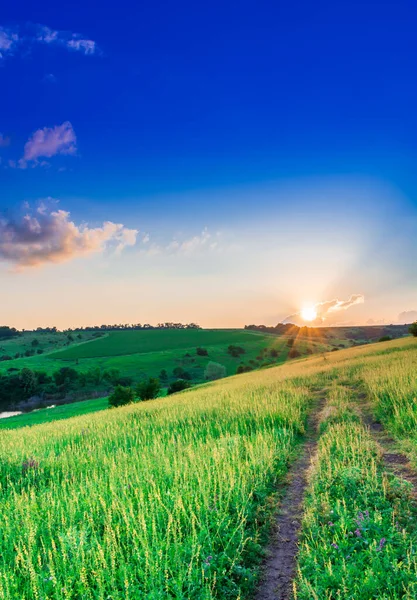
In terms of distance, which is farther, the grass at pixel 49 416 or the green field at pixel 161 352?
the green field at pixel 161 352

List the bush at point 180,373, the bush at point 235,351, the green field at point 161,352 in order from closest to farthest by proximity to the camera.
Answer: the bush at point 180,373 → the green field at point 161,352 → the bush at point 235,351

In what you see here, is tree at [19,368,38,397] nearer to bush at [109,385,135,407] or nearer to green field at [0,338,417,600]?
bush at [109,385,135,407]

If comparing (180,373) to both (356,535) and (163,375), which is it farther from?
(356,535)

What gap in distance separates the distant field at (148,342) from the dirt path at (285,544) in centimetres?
15196

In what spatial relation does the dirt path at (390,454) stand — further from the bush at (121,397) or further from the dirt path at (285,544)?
the bush at (121,397)

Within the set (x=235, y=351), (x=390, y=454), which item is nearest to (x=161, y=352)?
(x=235, y=351)

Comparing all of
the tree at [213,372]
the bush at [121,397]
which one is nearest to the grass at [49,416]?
the bush at [121,397]

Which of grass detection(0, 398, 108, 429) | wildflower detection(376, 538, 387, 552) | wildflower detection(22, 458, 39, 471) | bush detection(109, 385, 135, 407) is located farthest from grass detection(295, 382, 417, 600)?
bush detection(109, 385, 135, 407)

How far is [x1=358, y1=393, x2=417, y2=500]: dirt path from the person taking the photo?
7.71 meters

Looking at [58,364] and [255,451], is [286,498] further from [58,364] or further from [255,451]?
[58,364]

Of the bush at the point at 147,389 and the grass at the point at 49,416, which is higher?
the bush at the point at 147,389

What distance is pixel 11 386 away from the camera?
10975 centimetres

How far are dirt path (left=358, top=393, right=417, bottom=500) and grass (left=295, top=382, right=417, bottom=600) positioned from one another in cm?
34

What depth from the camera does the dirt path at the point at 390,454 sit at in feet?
25.3
